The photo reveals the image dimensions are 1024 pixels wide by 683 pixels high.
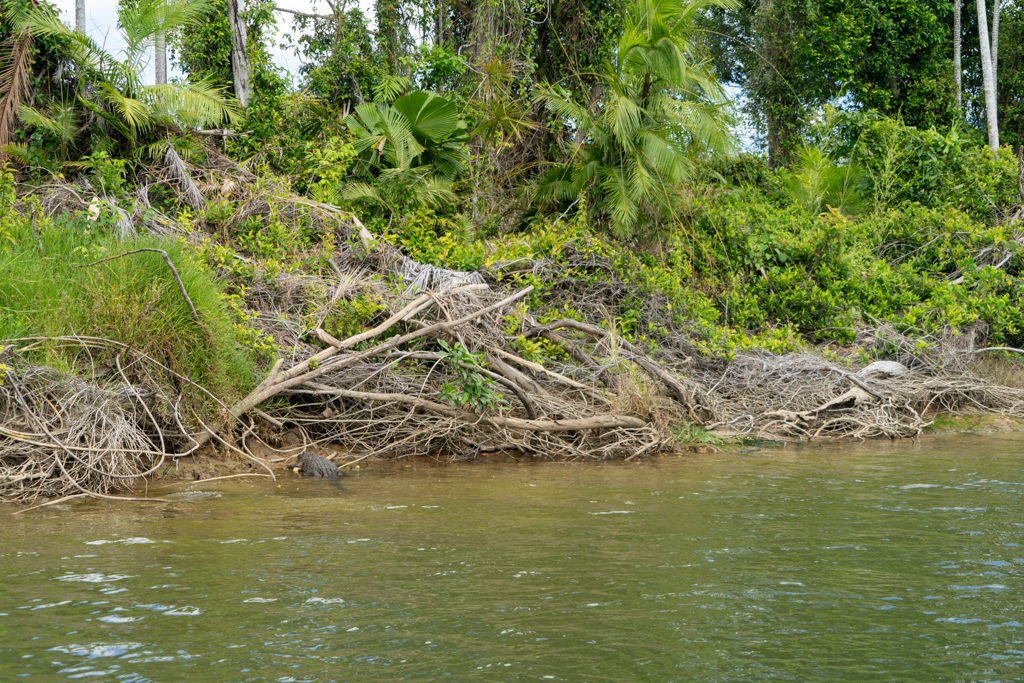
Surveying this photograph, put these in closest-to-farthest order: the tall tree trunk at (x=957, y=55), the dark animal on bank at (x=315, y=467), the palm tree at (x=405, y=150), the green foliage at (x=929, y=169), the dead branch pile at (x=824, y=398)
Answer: the dark animal on bank at (x=315, y=467) < the dead branch pile at (x=824, y=398) < the palm tree at (x=405, y=150) < the green foliage at (x=929, y=169) < the tall tree trunk at (x=957, y=55)

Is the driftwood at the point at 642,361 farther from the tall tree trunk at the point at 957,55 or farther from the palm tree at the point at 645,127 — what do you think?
the tall tree trunk at the point at 957,55

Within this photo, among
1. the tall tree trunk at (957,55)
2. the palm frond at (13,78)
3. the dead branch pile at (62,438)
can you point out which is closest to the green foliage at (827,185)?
the tall tree trunk at (957,55)

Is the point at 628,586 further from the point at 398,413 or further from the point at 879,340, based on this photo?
the point at 879,340

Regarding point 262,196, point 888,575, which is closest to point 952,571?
point 888,575

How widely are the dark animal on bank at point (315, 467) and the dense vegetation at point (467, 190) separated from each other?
0.96 meters

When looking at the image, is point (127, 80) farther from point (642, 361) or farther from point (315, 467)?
point (642, 361)

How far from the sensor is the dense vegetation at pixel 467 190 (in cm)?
941

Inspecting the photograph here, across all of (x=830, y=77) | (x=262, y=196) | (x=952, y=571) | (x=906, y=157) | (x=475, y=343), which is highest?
(x=830, y=77)

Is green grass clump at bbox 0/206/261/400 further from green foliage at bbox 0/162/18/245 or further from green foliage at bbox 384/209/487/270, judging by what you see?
green foliage at bbox 384/209/487/270

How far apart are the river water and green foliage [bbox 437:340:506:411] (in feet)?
4.03

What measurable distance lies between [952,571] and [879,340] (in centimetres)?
774

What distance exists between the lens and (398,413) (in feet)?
30.5

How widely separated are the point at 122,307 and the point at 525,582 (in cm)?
481

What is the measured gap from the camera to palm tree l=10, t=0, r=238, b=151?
1162 centimetres
